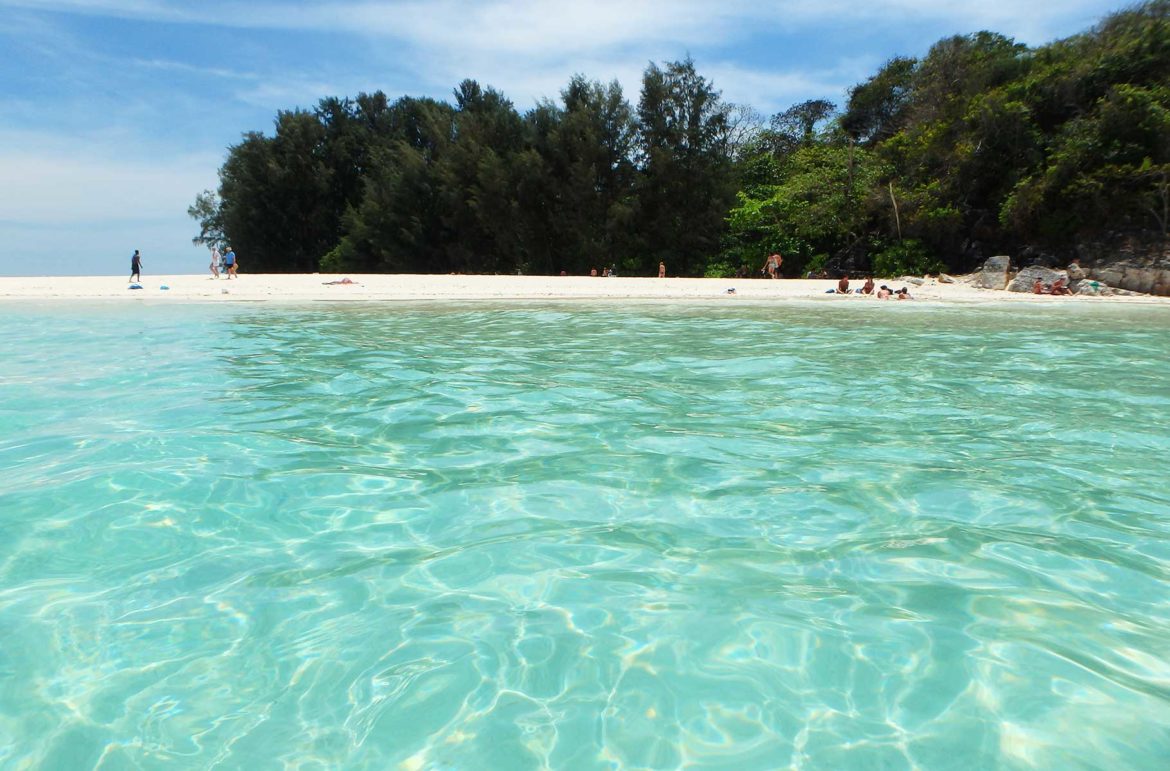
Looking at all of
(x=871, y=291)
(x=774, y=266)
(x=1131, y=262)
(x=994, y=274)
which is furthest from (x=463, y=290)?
(x=1131, y=262)

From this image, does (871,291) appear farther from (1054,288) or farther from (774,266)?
(774,266)

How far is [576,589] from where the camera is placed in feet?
10.8

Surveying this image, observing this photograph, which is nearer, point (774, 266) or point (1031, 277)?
point (1031, 277)

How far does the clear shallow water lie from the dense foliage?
2201cm

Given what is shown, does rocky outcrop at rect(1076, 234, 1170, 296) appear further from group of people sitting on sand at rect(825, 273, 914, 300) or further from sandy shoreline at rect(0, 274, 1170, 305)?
group of people sitting on sand at rect(825, 273, 914, 300)

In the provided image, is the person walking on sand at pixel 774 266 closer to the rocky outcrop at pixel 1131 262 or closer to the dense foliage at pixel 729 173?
the dense foliage at pixel 729 173

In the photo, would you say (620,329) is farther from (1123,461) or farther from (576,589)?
(576,589)

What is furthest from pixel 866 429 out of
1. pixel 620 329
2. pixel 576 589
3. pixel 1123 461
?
pixel 620 329

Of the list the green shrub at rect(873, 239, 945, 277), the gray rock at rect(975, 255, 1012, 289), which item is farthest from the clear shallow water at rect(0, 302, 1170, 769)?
the green shrub at rect(873, 239, 945, 277)

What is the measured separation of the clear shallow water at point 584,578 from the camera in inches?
95.0

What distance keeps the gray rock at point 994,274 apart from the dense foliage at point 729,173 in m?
2.65

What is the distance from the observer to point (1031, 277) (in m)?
22.9

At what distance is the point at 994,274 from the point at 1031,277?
1.28 meters

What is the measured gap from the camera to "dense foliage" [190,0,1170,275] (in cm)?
2509
